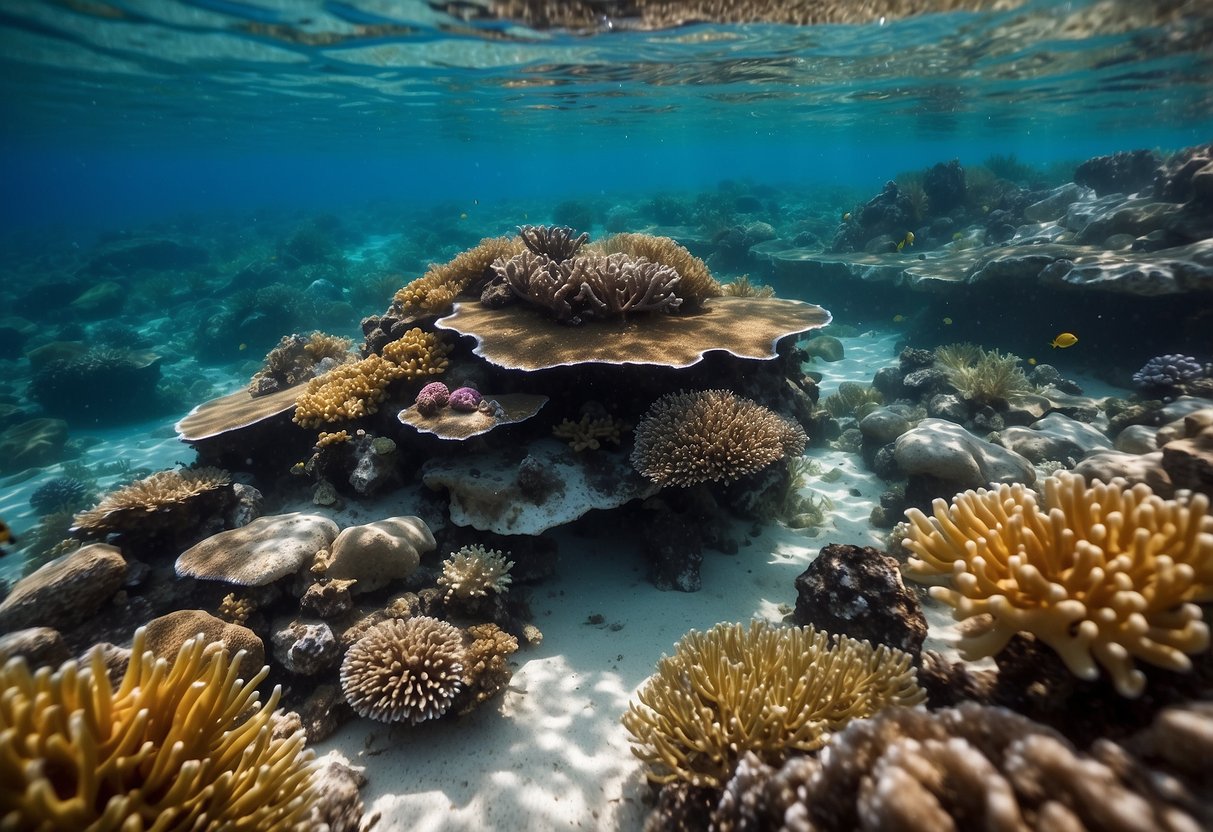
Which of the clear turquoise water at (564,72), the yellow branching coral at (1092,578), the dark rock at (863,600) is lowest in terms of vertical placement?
the dark rock at (863,600)

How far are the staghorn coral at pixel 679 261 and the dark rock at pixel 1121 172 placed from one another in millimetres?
20130

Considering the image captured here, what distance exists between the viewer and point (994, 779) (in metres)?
1.66

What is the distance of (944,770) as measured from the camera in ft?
5.99

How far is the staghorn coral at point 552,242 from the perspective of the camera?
7188 millimetres

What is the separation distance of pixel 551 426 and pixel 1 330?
30301 mm

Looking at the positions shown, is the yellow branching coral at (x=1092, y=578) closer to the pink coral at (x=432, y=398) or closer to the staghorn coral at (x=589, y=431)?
the staghorn coral at (x=589, y=431)

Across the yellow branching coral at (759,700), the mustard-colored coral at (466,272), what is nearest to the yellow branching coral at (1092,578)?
the yellow branching coral at (759,700)

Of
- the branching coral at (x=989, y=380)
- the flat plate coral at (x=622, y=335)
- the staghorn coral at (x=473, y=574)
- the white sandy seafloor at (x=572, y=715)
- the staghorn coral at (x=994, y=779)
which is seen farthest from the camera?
the branching coral at (x=989, y=380)

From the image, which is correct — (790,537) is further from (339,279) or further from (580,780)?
(339,279)

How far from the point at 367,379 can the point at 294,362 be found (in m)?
2.72

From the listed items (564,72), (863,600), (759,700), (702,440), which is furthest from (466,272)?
(564,72)

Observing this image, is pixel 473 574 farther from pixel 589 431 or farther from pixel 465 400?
pixel 589 431

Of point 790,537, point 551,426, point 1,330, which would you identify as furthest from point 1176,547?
point 1,330

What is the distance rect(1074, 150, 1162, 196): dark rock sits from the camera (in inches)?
706
